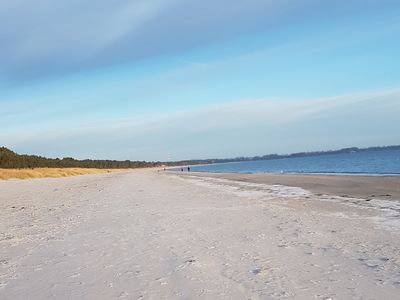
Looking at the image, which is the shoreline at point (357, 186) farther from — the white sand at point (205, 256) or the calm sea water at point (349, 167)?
the calm sea water at point (349, 167)

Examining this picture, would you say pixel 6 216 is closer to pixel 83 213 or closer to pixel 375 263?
pixel 83 213

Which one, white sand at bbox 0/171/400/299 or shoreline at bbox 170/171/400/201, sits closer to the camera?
white sand at bbox 0/171/400/299

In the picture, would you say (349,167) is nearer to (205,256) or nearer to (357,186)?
(357,186)

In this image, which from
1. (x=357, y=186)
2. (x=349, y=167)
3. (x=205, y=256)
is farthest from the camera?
(x=349, y=167)

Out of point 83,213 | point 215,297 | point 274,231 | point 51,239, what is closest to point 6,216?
point 83,213

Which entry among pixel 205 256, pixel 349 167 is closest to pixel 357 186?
pixel 205 256

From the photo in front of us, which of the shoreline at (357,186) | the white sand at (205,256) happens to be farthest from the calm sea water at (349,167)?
the white sand at (205,256)

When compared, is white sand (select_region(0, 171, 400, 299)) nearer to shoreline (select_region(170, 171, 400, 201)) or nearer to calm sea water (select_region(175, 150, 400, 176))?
shoreline (select_region(170, 171, 400, 201))

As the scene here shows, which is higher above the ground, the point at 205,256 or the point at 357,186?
the point at 205,256

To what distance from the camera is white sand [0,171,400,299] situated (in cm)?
557

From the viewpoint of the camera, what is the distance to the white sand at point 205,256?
557cm

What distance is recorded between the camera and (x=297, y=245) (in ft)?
27.0

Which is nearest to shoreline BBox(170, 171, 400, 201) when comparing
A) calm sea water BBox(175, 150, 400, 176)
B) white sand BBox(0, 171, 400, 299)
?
white sand BBox(0, 171, 400, 299)

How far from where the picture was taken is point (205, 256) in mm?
7461
